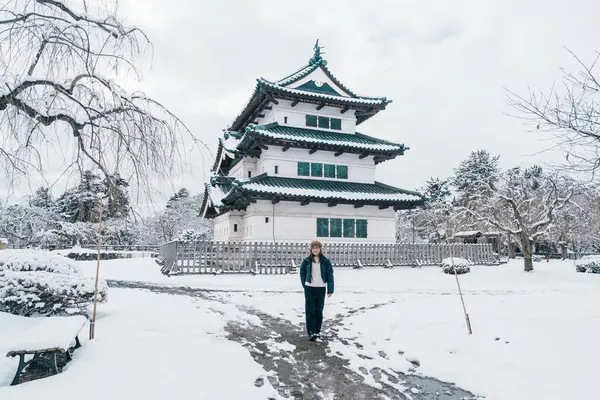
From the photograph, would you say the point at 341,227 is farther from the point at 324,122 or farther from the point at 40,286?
→ the point at 40,286

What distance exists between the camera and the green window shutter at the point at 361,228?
23.8m

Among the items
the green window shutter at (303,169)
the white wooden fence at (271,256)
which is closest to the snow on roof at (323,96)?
the green window shutter at (303,169)

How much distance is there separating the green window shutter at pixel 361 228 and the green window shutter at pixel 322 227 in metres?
2.08

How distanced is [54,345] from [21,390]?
0.52 m

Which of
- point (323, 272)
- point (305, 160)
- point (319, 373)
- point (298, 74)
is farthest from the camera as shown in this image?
point (298, 74)

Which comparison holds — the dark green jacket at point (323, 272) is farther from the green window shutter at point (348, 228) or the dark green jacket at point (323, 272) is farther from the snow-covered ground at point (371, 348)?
the green window shutter at point (348, 228)

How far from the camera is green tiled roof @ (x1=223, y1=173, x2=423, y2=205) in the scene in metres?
20.4

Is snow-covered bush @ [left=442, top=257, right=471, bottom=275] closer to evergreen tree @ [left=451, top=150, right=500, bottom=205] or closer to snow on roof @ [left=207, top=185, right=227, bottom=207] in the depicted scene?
snow on roof @ [left=207, top=185, right=227, bottom=207]

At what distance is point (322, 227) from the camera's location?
23016 mm

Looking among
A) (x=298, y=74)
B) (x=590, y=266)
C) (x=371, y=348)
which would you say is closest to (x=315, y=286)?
(x=371, y=348)

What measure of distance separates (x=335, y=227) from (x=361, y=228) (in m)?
1.79

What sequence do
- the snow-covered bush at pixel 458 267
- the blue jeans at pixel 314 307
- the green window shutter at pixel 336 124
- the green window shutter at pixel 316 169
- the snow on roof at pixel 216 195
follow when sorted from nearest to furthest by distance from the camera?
the blue jeans at pixel 314 307 < the snow-covered bush at pixel 458 267 < the snow on roof at pixel 216 195 < the green window shutter at pixel 316 169 < the green window shutter at pixel 336 124

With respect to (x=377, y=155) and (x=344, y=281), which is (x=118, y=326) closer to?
(x=344, y=281)

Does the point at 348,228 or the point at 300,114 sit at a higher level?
the point at 300,114
